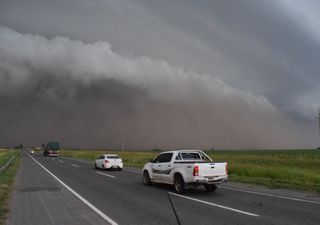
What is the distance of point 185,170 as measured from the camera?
1670cm

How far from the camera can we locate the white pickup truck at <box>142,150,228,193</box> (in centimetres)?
1623

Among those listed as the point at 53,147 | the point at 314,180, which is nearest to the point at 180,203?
the point at 314,180

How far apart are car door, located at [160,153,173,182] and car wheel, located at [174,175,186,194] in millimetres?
787

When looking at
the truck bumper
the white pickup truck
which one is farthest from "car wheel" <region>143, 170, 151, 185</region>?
the truck bumper

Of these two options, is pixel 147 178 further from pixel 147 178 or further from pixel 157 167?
pixel 157 167

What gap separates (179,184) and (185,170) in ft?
2.38

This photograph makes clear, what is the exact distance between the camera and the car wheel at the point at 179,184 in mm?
16652

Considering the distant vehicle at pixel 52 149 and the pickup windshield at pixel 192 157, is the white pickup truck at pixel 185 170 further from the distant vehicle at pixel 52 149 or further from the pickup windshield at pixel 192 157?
the distant vehicle at pixel 52 149

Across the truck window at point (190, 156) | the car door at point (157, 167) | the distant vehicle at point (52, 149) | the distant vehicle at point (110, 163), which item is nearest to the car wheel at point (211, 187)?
the truck window at point (190, 156)

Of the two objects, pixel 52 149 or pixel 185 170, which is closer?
pixel 185 170

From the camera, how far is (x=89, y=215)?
11.2 m

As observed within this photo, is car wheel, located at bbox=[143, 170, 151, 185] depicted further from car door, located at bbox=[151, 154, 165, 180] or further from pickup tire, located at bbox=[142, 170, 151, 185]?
car door, located at bbox=[151, 154, 165, 180]

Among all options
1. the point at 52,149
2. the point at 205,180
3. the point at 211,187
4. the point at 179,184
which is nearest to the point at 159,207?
the point at 205,180

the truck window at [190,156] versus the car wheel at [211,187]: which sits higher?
the truck window at [190,156]
